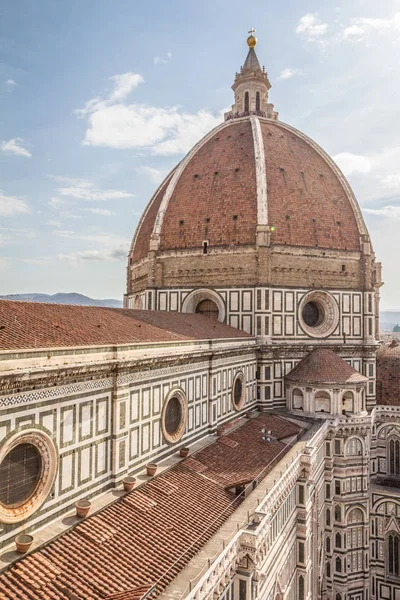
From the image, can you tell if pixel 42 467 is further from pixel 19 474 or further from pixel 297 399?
pixel 297 399

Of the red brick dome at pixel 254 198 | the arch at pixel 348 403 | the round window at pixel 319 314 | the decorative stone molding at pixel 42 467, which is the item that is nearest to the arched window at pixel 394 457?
the arch at pixel 348 403

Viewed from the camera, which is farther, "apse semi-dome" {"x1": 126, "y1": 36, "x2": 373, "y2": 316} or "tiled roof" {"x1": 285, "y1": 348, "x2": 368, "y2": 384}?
"apse semi-dome" {"x1": 126, "y1": 36, "x2": 373, "y2": 316}

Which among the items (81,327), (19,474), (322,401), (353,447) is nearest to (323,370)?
(322,401)

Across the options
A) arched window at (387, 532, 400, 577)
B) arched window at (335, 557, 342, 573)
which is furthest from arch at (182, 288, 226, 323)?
arched window at (387, 532, 400, 577)

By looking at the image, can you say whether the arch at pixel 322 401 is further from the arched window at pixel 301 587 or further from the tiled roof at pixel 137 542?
the tiled roof at pixel 137 542

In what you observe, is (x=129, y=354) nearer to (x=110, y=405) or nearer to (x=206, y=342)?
(x=110, y=405)

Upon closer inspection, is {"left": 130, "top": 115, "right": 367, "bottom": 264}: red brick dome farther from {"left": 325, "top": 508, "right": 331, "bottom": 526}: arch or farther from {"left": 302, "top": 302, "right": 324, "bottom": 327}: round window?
{"left": 325, "top": 508, "right": 331, "bottom": 526}: arch

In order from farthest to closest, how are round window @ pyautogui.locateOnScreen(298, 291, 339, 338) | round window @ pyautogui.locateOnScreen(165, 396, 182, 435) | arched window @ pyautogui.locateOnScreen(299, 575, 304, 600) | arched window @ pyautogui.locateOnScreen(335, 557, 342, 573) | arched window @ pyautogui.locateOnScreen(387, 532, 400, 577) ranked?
round window @ pyautogui.locateOnScreen(298, 291, 339, 338)
arched window @ pyautogui.locateOnScreen(387, 532, 400, 577)
arched window @ pyautogui.locateOnScreen(335, 557, 342, 573)
arched window @ pyautogui.locateOnScreen(299, 575, 304, 600)
round window @ pyautogui.locateOnScreen(165, 396, 182, 435)
